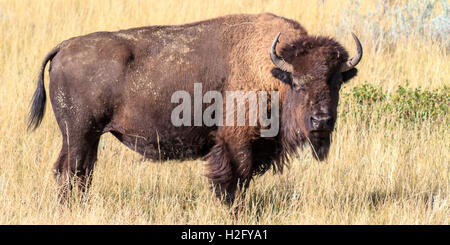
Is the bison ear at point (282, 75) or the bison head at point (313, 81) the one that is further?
the bison ear at point (282, 75)

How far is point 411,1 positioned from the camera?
33.7ft

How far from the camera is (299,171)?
627 cm

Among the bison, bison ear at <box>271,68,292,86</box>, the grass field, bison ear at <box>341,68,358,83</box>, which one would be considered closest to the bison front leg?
the bison

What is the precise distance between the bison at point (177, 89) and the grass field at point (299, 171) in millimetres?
301

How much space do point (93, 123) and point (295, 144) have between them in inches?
65.8

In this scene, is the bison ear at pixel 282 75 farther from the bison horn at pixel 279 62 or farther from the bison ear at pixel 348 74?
the bison ear at pixel 348 74

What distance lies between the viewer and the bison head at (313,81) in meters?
5.06

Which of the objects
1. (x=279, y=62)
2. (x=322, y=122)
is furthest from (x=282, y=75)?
(x=322, y=122)

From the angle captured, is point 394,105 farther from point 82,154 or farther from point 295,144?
point 82,154

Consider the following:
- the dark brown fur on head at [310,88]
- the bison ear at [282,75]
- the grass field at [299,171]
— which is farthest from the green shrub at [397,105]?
the bison ear at [282,75]

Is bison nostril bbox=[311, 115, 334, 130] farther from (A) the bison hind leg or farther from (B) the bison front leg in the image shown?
(A) the bison hind leg

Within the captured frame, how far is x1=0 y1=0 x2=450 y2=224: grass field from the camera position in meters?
5.19

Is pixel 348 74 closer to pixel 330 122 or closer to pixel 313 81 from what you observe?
pixel 313 81

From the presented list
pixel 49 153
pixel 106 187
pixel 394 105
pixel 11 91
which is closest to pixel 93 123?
pixel 106 187
